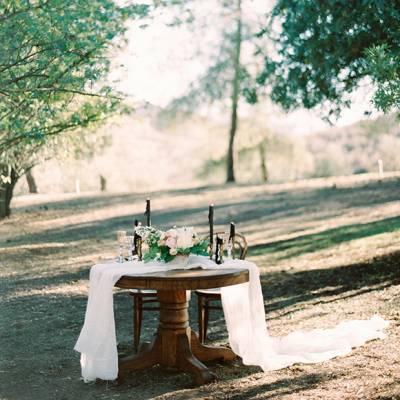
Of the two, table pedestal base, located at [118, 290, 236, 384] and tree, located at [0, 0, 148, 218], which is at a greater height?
tree, located at [0, 0, 148, 218]

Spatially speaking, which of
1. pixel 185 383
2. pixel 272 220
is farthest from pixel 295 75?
pixel 272 220

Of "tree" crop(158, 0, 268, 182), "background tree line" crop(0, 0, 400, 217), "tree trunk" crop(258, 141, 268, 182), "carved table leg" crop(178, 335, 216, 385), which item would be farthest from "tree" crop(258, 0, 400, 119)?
"tree trunk" crop(258, 141, 268, 182)

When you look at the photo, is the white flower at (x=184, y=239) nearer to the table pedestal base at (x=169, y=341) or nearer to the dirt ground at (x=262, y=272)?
the table pedestal base at (x=169, y=341)

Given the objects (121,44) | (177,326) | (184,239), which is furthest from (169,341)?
(121,44)

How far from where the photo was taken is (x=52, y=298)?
1064 centimetres

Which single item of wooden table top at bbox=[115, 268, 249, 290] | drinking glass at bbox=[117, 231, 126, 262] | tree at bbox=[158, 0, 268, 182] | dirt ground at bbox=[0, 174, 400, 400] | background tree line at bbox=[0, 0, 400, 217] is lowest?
dirt ground at bbox=[0, 174, 400, 400]

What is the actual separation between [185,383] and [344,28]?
6.56m

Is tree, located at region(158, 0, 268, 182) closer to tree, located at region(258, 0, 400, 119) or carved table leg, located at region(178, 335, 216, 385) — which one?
tree, located at region(258, 0, 400, 119)

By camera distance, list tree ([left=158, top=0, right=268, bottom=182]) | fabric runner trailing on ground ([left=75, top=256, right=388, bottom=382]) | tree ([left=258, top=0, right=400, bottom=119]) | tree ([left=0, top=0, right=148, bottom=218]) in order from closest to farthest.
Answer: fabric runner trailing on ground ([left=75, top=256, right=388, bottom=382]), tree ([left=0, top=0, right=148, bottom=218]), tree ([left=258, top=0, right=400, bottom=119]), tree ([left=158, top=0, right=268, bottom=182])

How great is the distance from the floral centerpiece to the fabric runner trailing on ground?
0.29 ft

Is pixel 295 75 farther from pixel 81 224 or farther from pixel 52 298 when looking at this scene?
pixel 81 224

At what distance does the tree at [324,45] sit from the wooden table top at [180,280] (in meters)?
4.51

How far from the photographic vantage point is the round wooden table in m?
5.81

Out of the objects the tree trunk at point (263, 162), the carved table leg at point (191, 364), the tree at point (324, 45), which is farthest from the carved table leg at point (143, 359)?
the tree trunk at point (263, 162)
